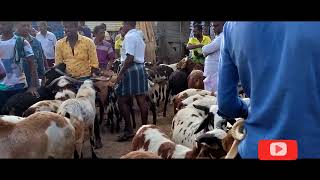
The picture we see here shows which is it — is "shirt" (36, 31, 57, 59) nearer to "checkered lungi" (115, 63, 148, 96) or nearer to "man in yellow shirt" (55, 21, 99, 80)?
"man in yellow shirt" (55, 21, 99, 80)

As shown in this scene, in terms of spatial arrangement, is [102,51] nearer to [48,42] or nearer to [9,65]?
[48,42]

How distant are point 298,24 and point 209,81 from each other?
5.09 m

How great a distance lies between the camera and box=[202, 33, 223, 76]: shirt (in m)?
6.46

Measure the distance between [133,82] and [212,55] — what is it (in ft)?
5.31

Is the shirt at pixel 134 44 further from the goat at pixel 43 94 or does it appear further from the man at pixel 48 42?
the man at pixel 48 42

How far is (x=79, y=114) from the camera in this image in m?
6.10

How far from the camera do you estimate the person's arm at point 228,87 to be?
Result: 2287 millimetres

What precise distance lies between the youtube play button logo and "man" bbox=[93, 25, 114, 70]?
6.89 meters

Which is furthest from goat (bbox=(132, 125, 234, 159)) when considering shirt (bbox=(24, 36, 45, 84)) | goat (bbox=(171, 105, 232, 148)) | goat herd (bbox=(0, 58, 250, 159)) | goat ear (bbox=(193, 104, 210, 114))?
shirt (bbox=(24, 36, 45, 84))

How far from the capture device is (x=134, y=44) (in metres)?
7.21

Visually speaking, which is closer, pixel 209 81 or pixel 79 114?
pixel 79 114

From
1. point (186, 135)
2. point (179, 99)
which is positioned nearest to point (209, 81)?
point (179, 99)

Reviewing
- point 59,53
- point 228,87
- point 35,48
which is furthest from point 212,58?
point 228,87
